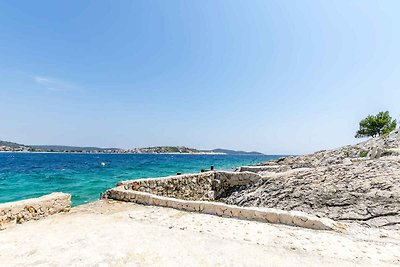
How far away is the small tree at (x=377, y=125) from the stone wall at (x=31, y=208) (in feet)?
178

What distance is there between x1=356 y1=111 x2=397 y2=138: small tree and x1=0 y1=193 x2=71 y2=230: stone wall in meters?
54.2

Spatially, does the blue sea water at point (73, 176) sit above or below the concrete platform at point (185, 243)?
below

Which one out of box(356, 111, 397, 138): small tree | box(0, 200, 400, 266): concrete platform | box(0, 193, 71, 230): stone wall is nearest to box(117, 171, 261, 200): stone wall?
box(0, 193, 71, 230): stone wall

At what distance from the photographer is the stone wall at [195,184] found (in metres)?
13.2

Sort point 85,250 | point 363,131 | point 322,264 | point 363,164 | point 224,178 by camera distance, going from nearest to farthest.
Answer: point 322,264
point 85,250
point 363,164
point 224,178
point 363,131

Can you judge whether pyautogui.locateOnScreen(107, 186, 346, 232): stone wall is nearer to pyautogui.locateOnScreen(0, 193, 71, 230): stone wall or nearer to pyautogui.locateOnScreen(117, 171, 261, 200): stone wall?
pyautogui.locateOnScreen(0, 193, 71, 230): stone wall

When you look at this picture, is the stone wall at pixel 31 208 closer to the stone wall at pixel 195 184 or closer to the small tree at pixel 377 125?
the stone wall at pixel 195 184

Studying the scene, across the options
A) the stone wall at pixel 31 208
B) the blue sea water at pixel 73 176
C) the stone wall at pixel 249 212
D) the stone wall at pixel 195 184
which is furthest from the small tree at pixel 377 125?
the stone wall at pixel 31 208

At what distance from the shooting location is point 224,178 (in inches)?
616

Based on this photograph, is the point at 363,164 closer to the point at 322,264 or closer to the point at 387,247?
the point at 387,247

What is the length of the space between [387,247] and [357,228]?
1538mm

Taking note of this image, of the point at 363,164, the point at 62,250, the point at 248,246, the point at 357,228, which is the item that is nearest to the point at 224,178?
the point at 363,164

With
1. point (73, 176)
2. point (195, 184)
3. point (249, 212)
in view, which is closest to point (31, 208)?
point (249, 212)

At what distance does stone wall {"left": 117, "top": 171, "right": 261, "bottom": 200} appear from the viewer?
43.4ft
